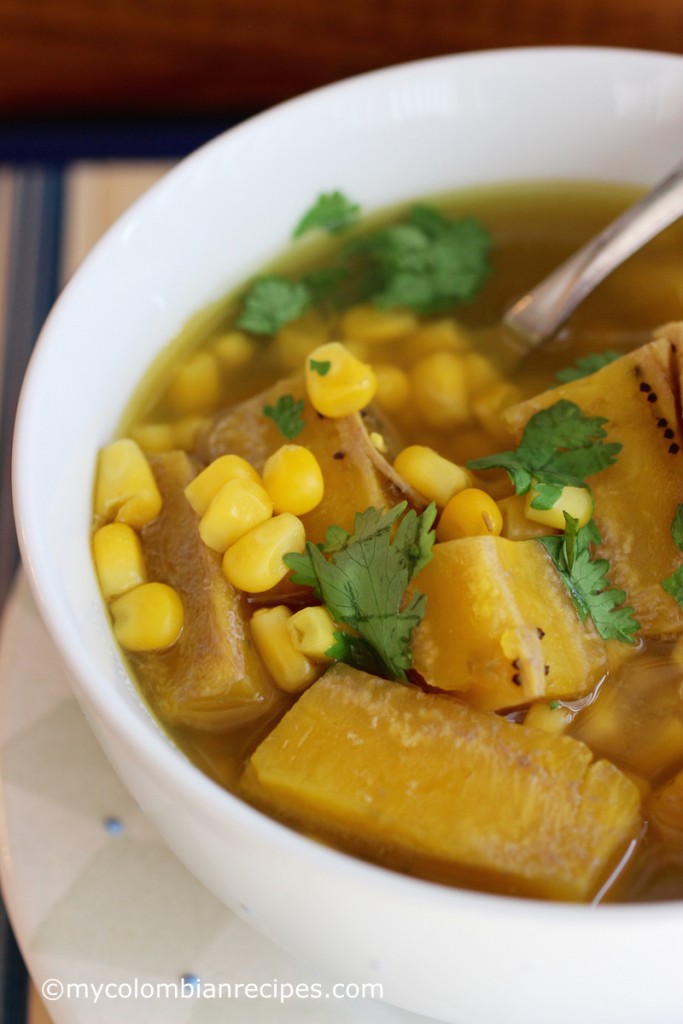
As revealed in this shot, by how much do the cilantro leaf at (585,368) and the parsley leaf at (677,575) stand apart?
0.45m

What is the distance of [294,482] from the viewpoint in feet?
6.68

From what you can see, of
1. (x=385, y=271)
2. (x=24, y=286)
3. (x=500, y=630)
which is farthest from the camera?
(x=24, y=286)

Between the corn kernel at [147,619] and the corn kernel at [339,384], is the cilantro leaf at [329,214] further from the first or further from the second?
the corn kernel at [147,619]

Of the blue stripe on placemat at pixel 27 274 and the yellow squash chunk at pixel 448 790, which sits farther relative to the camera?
the blue stripe on placemat at pixel 27 274

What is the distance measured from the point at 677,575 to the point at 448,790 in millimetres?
614

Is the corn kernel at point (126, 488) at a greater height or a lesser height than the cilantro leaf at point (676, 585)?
greater

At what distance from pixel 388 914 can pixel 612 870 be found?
18.2 inches

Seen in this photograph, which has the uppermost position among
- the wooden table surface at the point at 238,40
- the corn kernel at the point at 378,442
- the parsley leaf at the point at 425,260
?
the wooden table surface at the point at 238,40

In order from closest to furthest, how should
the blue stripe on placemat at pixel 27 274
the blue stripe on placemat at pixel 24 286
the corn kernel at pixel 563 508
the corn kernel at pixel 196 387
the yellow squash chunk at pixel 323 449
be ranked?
1. the corn kernel at pixel 563 508
2. the yellow squash chunk at pixel 323 449
3. the corn kernel at pixel 196 387
4. the blue stripe on placemat at pixel 24 286
5. the blue stripe on placemat at pixel 27 274

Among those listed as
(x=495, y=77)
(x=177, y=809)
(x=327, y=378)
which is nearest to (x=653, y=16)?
(x=495, y=77)

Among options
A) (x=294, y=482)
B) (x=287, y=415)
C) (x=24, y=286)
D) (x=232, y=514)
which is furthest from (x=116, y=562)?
(x=24, y=286)

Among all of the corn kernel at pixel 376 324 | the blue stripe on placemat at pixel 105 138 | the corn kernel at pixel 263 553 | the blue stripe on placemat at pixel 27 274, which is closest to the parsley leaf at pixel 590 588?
the corn kernel at pixel 263 553

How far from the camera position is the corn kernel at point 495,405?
7.61ft

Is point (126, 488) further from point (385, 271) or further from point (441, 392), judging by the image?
point (385, 271)
